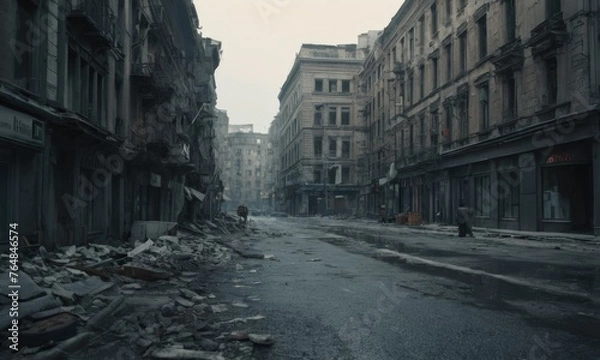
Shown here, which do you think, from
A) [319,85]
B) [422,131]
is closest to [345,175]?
[319,85]

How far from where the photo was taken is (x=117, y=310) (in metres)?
5.86

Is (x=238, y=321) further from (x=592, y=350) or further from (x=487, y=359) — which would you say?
(x=592, y=350)

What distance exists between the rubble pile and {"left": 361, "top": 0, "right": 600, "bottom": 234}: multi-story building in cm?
1798

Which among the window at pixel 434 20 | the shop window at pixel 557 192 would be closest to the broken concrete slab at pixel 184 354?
the shop window at pixel 557 192

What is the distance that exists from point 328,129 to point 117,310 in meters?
68.6

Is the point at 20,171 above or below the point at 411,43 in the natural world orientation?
below

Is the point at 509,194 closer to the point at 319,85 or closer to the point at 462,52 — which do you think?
the point at 462,52

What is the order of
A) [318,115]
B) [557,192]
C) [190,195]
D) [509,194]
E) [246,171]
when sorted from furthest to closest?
[246,171] < [318,115] < [190,195] < [509,194] < [557,192]

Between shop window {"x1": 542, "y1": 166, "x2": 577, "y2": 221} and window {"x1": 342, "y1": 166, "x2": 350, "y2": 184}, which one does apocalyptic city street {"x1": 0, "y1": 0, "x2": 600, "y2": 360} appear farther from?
window {"x1": 342, "y1": 166, "x2": 350, "y2": 184}

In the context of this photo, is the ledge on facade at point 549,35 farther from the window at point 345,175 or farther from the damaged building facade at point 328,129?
the window at point 345,175

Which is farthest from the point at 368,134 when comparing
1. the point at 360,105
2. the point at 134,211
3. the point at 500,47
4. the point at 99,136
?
the point at 99,136

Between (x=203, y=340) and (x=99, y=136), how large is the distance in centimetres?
980

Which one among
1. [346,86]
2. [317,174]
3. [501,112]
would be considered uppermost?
[346,86]

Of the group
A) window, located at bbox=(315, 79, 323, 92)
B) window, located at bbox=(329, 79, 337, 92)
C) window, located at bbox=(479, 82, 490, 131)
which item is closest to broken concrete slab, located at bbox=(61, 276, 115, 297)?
window, located at bbox=(479, 82, 490, 131)
